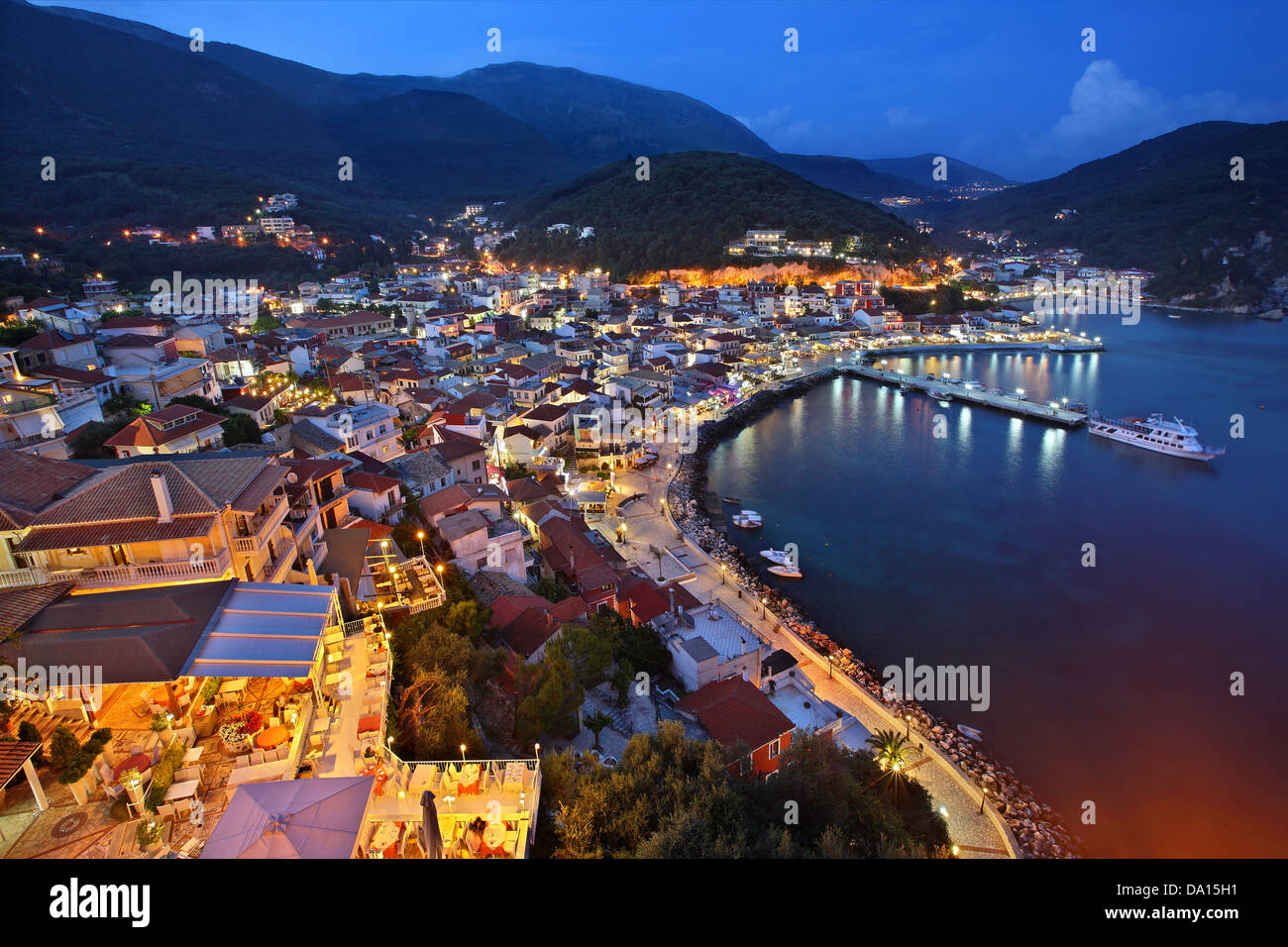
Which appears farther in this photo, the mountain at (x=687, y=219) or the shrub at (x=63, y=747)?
the mountain at (x=687, y=219)

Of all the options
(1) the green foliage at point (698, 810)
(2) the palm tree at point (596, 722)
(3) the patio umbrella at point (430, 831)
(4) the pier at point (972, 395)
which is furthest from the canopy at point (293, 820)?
(4) the pier at point (972, 395)

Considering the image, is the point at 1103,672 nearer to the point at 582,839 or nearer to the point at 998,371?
the point at 582,839

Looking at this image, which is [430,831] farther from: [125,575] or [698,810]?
[125,575]

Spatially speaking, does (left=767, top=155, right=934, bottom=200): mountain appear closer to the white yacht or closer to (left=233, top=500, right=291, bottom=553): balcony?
the white yacht

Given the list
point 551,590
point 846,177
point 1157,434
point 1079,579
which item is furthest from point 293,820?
point 846,177

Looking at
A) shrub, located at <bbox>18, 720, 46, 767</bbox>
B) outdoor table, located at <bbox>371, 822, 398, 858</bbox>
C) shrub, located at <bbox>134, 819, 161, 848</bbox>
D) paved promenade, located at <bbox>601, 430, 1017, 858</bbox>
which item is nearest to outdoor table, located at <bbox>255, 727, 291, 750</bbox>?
shrub, located at <bbox>134, 819, 161, 848</bbox>

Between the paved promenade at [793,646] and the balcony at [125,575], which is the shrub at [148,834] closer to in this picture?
the balcony at [125,575]
